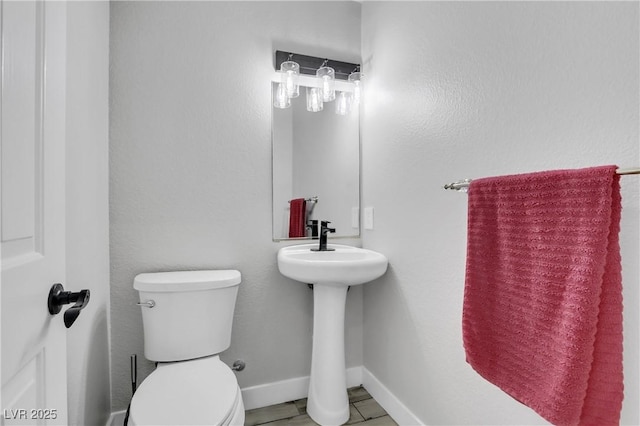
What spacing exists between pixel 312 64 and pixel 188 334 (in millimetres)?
1596

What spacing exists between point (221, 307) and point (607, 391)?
135cm

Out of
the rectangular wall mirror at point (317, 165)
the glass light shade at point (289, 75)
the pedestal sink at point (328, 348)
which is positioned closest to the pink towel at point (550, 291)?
the pedestal sink at point (328, 348)

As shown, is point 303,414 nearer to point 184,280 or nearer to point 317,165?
point 184,280

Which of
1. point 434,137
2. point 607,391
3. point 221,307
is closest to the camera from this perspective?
point 607,391

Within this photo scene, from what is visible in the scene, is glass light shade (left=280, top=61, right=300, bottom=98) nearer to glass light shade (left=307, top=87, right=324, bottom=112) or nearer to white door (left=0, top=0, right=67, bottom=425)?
glass light shade (left=307, top=87, right=324, bottom=112)

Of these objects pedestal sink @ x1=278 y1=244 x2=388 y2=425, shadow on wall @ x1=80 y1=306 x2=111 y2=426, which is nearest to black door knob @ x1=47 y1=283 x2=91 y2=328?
shadow on wall @ x1=80 y1=306 x2=111 y2=426

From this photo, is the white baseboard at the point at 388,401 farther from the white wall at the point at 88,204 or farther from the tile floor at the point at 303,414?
the white wall at the point at 88,204

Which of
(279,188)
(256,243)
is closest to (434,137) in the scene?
(279,188)

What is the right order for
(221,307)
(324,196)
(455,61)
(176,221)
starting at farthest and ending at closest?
(324,196), (176,221), (221,307), (455,61)

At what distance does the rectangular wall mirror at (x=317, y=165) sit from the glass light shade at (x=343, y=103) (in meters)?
0.03

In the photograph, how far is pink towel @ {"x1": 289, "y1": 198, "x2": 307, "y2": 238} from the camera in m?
1.83

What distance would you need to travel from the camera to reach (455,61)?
122 centimetres

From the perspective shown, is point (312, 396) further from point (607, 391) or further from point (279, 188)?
point (607, 391)

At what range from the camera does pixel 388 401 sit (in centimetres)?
166
